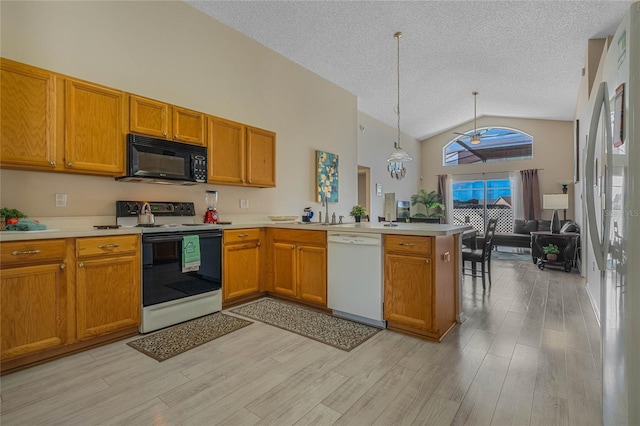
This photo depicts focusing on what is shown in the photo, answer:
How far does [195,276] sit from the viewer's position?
2.96 m

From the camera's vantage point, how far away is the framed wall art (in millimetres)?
5160

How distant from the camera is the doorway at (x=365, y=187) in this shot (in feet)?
23.1

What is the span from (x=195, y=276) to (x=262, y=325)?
2.60 ft

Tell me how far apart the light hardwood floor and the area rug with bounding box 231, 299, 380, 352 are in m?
0.11

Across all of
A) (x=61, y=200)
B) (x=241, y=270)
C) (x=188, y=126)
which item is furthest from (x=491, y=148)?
(x=61, y=200)

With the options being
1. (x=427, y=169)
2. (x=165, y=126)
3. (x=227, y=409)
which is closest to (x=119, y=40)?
(x=165, y=126)

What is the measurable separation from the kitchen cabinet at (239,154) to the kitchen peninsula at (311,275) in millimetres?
700

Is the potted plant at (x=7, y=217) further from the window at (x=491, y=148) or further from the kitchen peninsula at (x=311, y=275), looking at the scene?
the window at (x=491, y=148)

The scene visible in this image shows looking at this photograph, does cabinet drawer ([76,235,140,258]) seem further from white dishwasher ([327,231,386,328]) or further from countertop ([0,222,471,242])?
white dishwasher ([327,231,386,328])

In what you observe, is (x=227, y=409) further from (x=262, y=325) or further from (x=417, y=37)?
(x=417, y=37)

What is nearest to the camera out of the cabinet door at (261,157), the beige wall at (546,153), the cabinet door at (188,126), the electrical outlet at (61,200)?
the electrical outlet at (61,200)

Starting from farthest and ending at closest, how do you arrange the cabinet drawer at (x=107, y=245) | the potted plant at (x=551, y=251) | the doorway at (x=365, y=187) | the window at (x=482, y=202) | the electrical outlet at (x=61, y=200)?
the window at (x=482, y=202) < the doorway at (x=365, y=187) < the potted plant at (x=551, y=251) < the electrical outlet at (x=61, y=200) < the cabinet drawer at (x=107, y=245)

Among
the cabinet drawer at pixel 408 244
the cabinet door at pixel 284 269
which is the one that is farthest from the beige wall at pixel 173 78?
the cabinet drawer at pixel 408 244

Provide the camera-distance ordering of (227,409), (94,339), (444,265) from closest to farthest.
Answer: (227,409), (94,339), (444,265)
